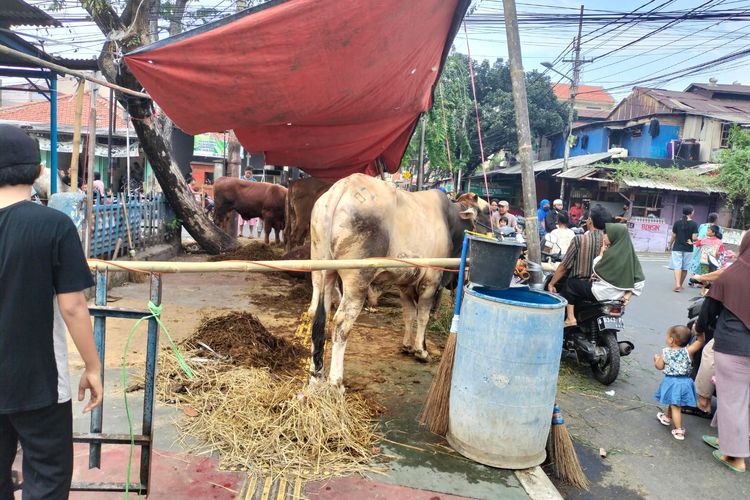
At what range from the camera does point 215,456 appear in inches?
137

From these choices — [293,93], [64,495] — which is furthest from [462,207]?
[64,495]

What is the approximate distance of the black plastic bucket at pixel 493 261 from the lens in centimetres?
371

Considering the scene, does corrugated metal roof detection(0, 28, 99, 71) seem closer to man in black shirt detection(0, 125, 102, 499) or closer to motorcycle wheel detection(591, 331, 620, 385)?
man in black shirt detection(0, 125, 102, 499)

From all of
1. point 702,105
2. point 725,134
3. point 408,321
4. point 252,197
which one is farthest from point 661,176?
point 408,321

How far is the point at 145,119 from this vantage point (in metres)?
9.43

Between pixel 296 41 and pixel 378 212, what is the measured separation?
163 centimetres

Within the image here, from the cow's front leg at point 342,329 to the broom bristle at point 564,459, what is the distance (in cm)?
181

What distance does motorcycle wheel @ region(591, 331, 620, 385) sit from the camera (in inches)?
216

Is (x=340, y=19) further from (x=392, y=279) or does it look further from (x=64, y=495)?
(x=64, y=495)

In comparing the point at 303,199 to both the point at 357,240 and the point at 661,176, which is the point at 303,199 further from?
the point at 661,176

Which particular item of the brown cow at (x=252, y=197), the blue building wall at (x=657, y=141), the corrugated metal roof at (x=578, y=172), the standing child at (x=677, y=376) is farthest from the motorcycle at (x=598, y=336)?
the blue building wall at (x=657, y=141)

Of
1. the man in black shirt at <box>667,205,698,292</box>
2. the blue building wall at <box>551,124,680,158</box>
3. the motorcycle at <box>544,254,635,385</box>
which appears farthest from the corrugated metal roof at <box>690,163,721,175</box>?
the motorcycle at <box>544,254,635,385</box>

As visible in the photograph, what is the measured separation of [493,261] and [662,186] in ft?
68.7

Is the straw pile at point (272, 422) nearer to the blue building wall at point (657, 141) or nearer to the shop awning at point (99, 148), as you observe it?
the shop awning at point (99, 148)
